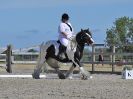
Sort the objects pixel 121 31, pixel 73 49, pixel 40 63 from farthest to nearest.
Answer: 1. pixel 121 31
2. pixel 40 63
3. pixel 73 49

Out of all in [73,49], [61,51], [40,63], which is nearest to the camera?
[73,49]

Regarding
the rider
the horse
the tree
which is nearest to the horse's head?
the horse

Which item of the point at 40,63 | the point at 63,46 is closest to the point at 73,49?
the point at 63,46

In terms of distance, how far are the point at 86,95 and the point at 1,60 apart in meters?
19.0

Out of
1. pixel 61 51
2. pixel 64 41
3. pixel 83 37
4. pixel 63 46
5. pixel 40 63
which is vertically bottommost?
pixel 40 63

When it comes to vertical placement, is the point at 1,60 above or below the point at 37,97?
above

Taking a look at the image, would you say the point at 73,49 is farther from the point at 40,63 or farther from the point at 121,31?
the point at 121,31

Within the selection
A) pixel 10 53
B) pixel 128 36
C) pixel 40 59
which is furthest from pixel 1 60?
pixel 128 36

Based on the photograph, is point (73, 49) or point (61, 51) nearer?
point (73, 49)

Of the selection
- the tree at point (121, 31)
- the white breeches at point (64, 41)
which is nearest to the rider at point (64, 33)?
the white breeches at point (64, 41)

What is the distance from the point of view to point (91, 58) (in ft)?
78.7

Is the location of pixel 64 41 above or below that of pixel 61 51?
above

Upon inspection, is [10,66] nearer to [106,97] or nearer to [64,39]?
[64,39]

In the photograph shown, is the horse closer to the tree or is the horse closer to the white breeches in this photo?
the white breeches
